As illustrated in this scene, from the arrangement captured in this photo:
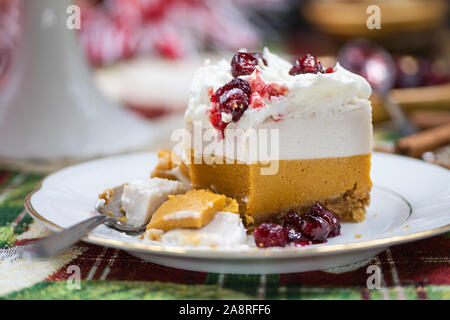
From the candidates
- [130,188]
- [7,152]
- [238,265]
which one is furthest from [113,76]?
[238,265]

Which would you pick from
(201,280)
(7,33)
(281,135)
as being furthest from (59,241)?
(7,33)

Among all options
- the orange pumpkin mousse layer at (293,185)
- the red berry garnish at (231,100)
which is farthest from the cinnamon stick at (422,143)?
the red berry garnish at (231,100)

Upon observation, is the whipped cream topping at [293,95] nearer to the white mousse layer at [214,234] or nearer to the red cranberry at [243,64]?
the red cranberry at [243,64]

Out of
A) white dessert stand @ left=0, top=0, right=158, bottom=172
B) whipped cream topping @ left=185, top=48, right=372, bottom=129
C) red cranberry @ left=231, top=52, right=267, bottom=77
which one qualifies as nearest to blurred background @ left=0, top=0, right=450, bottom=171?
white dessert stand @ left=0, top=0, right=158, bottom=172

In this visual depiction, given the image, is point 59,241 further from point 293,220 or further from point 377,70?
point 377,70

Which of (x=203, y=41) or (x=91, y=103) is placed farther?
(x=203, y=41)

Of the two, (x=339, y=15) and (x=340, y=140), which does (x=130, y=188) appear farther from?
(x=339, y=15)
